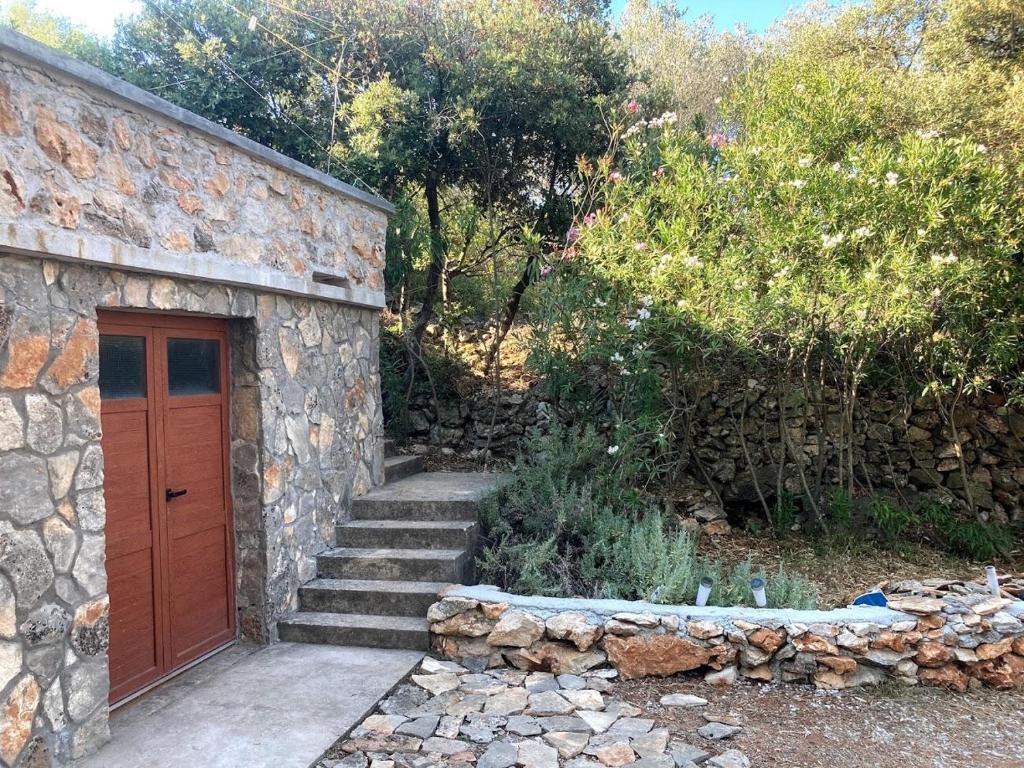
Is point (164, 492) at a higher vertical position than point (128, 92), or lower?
lower

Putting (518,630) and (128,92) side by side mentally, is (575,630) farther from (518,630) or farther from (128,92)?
(128,92)

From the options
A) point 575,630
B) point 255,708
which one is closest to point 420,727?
point 255,708

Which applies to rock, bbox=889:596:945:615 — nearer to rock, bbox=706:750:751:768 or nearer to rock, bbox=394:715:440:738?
rock, bbox=706:750:751:768

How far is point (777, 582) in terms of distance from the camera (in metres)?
4.56

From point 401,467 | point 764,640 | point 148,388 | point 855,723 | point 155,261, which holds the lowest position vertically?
→ point 855,723

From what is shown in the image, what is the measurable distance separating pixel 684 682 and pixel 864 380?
12.3 ft

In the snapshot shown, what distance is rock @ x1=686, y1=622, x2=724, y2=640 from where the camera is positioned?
3.96m

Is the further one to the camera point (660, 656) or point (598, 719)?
point (660, 656)

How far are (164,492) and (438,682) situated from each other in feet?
6.15

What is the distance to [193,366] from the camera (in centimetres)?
407

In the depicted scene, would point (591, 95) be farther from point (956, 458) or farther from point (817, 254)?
point (956, 458)

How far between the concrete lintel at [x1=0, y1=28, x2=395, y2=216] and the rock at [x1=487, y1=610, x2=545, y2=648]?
323 centimetres

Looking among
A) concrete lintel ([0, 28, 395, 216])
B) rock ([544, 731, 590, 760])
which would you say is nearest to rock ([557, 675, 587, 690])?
rock ([544, 731, 590, 760])

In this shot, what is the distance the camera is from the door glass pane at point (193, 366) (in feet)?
12.8
